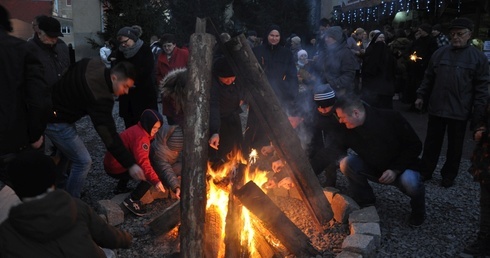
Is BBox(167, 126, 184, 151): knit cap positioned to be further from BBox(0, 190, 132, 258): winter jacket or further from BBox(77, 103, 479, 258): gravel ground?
BBox(0, 190, 132, 258): winter jacket

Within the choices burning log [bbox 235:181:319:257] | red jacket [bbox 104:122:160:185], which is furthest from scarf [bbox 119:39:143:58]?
burning log [bbox 235:181:319:257]

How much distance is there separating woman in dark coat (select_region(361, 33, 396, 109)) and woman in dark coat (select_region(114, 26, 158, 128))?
408cm

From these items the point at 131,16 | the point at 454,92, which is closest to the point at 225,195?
the point at 454,92

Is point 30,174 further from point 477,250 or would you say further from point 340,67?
point 340,67

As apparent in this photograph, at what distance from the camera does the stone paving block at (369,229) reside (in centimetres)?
382

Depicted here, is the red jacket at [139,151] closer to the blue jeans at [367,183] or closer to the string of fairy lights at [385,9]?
the blue jeans at [367,183]

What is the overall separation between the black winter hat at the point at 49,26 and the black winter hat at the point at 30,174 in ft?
11.6

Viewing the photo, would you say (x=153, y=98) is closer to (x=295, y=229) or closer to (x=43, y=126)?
(x=43, y=126)

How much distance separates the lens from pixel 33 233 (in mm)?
2064

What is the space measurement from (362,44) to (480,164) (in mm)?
9731

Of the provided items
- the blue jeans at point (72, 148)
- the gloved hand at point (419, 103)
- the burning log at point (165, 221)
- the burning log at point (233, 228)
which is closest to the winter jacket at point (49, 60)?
the blue jeans at point (72, 148)

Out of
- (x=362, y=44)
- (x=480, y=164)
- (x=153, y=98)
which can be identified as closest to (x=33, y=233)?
(x=480, y=164)

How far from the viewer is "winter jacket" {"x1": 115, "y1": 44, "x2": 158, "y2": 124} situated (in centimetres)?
643

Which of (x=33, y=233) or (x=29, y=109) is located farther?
(x=29, y=109)
